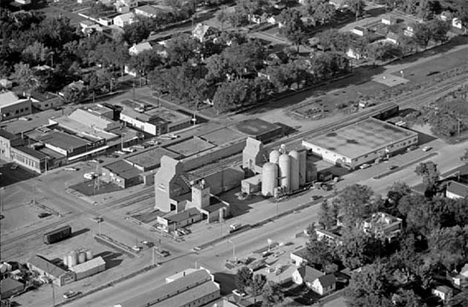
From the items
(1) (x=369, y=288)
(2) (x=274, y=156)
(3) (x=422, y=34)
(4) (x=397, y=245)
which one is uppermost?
(2) (x=274, y=156)

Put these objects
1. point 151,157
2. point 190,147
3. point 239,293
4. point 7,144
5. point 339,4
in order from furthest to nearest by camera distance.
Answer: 1. point 339,4
2. point 190,147
3. point 7,144
4. point 151,157
5. point 239,293

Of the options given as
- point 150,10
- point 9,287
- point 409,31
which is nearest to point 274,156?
point 9,287

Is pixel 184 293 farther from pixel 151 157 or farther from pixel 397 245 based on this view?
pixel 151 157

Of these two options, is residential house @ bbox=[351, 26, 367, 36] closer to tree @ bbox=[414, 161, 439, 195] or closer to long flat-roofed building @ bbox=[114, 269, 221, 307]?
tree @ bbox=[414, 161, 439, 195]

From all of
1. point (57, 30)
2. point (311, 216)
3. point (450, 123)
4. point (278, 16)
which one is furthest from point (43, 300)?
point (278, 16)

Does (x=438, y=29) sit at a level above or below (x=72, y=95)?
above

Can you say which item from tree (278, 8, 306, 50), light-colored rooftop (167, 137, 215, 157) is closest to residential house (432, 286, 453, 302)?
light-colored rooftop (167, 137, 215, 157)
